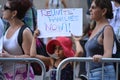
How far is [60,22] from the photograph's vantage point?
621cm

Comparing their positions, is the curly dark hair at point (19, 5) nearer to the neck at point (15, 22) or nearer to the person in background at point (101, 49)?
the neck at point (15, 22)

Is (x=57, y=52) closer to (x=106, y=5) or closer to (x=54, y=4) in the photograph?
(x=106, y=5)

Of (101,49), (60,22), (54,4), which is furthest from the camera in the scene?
(54,4)

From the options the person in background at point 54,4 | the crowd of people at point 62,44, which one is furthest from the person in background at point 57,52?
the person in background at point 54,4

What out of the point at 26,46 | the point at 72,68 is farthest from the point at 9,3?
the point at 72,68

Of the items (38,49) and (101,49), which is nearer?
(101,49)

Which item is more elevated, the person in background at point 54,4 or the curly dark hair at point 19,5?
the curly dark hair at point 19,5

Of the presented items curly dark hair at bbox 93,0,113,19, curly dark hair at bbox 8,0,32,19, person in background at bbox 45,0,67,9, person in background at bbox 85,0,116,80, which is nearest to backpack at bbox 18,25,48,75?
curly dark hair at bbox 8,0,32,19

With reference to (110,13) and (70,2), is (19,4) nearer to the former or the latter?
(110,13)

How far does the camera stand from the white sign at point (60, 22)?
6.14m

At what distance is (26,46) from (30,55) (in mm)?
146

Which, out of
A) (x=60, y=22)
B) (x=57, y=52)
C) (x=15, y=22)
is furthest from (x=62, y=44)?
(x=15, y=22)

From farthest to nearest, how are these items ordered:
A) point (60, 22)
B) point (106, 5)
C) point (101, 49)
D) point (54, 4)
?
1. point (54, 4)
2. point (60, 22)
3. point (106, 5)
4. point (101, 49)

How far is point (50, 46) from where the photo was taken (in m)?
6.70
